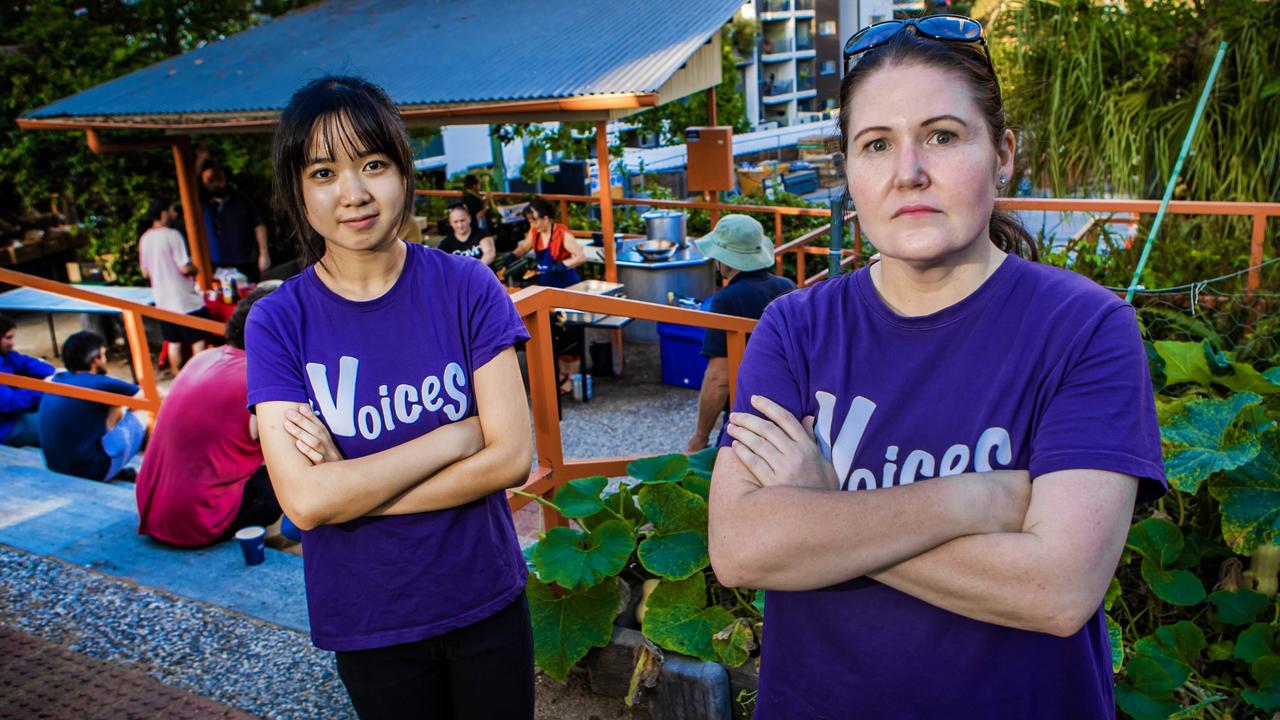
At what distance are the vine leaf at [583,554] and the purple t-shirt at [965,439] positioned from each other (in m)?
1.11

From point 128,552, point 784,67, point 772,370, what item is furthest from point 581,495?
point 784,67

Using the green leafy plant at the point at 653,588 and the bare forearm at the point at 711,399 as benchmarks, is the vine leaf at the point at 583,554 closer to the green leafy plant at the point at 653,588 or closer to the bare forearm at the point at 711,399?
the green leafy plant at the point at 653,588

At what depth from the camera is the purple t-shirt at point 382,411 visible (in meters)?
1.76

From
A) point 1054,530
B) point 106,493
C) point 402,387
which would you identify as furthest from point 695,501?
point 106,493

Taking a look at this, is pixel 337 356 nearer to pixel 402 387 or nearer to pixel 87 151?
pixel 402 387

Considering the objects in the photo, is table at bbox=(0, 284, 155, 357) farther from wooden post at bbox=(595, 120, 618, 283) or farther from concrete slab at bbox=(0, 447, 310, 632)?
concrete slab at bbox=(0, 447, 310, 632)

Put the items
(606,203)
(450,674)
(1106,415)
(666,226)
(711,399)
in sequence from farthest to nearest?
(666,226)
(606,203)
(711,399)
(450,674)
(1106,415)

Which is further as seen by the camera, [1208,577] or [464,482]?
[1208,577]

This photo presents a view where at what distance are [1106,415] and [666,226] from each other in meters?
7.77

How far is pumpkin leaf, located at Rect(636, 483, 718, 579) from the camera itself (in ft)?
8.19

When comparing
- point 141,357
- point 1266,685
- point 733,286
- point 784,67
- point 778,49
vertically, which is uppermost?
point 778,49

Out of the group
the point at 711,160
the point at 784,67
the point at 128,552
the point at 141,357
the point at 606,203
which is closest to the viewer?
the point at 128,552

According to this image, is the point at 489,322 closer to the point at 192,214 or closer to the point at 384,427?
the point at 384,427

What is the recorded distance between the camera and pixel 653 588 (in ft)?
8.98
